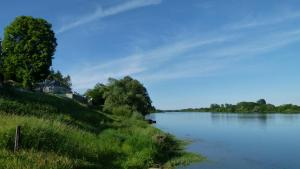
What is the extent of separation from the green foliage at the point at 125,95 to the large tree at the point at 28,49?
65.9 ft

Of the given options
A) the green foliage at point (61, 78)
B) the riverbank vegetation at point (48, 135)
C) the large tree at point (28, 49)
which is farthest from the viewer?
the green foliage at point (61, 78)

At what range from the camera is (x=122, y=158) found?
23594 millimetres

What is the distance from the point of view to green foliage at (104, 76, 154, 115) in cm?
8531

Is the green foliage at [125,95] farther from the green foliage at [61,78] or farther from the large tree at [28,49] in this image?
the green foliage at [61,78]

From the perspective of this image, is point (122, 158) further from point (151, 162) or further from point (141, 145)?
point (141, 145)

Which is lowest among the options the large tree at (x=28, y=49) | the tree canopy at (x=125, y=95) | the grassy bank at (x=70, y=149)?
the grassy bank at (x=70, y=149)

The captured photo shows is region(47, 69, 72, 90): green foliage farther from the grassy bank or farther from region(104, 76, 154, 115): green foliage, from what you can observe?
the grassy bank

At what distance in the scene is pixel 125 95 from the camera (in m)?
86.5

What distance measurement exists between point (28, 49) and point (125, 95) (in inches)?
1148

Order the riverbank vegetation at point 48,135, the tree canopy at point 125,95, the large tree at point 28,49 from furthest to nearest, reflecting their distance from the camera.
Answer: the tree canopy at point 125,95
the large tree at point 28,49
the riverbank vegetation at point 48,135

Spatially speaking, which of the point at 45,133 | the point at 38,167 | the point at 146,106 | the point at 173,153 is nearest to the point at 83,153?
the point at 45,133

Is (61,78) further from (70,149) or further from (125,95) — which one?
(70,149)

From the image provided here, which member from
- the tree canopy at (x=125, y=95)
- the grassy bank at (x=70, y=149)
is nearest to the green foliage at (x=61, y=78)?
the tree canopy at (x=125, y=95)

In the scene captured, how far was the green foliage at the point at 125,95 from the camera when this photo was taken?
85312mm
